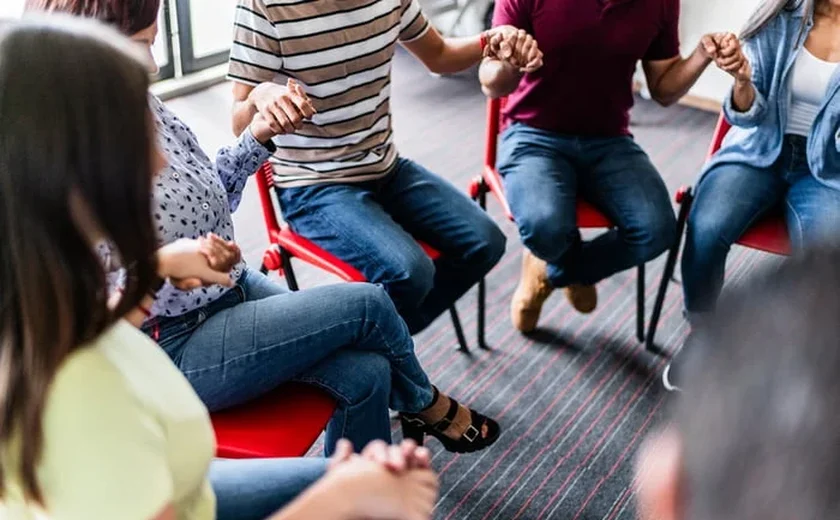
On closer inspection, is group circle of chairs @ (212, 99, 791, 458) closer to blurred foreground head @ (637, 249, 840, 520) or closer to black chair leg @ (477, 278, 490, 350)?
black chair leg @ (477, 278, 490, 350)

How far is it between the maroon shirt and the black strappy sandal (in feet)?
2.39

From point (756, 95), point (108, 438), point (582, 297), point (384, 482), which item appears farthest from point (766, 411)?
point (582, 297)

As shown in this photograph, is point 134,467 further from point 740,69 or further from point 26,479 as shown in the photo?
point 740,69

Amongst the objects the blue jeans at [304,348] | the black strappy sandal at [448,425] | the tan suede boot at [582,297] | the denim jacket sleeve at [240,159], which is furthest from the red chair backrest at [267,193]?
the tan suede boot at [582,297]

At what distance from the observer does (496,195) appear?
2.09 meters

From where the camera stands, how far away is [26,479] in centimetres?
78

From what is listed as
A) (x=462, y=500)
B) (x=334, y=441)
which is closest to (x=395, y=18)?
(x=334, y=441)

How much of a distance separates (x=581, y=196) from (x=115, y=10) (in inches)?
44.4

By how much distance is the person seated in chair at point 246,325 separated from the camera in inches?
51.1

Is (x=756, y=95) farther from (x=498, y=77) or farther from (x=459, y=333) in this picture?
(x=459, y=333)

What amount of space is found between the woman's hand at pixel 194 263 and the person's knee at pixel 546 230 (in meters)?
0.92

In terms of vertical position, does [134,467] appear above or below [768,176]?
above

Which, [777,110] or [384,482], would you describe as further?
[777,110]

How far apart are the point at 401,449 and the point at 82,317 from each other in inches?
14.5
